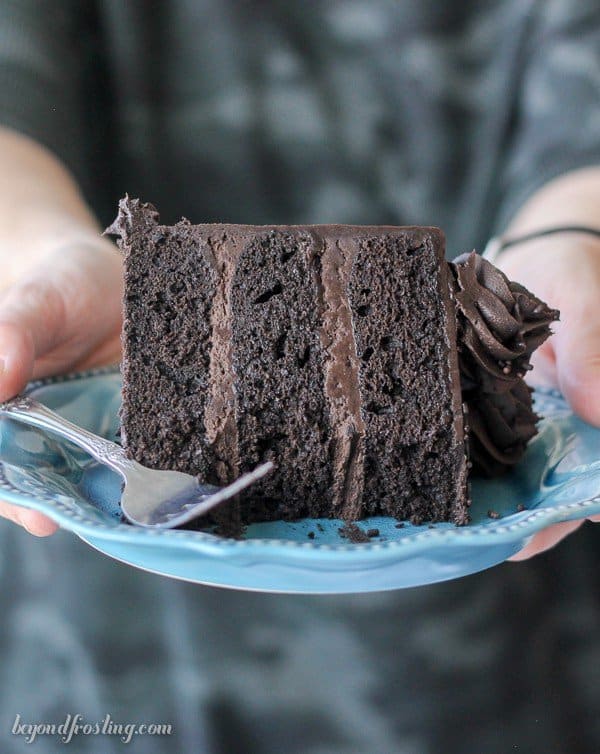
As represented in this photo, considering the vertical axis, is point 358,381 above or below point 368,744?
above

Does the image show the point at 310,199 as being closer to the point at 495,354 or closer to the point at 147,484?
the point at 495,354

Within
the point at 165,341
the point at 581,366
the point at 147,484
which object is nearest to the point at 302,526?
the point at 147,484

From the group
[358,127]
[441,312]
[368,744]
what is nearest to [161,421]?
[441,312]

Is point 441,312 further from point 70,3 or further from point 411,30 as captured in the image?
point 70,3

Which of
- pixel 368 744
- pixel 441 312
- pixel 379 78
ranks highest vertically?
pixel 379 78

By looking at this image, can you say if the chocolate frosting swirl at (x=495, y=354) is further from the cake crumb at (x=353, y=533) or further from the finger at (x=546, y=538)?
the cake crumb at (x=353, y=533)
